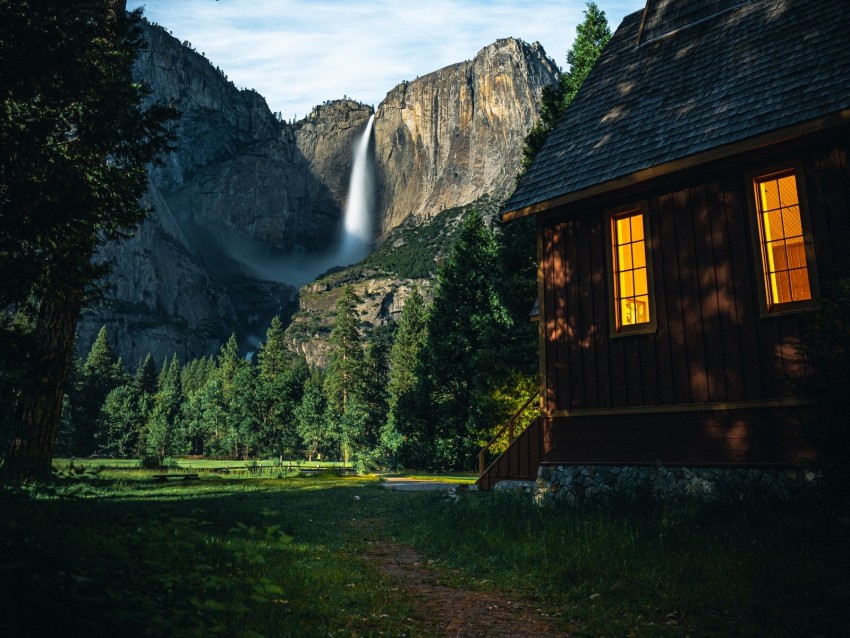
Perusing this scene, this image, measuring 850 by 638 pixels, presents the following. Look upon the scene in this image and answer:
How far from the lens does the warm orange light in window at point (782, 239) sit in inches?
366

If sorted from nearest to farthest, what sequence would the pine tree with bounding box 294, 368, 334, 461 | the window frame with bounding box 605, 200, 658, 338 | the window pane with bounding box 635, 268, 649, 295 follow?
1. the window frame with bounding box 605, 200, 658, 338
2. the window pane with bounding box 635, 268, 649, 295
3. the pine tree with bounding box 294, 368, 334, 461

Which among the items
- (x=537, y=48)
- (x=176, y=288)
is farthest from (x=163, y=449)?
(x=537, y=48)

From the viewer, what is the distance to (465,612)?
19.0 feet

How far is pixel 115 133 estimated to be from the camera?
443 inches

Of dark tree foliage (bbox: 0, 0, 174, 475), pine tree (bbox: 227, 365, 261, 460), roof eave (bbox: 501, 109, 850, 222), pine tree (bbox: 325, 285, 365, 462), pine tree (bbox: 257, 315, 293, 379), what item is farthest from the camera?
pine tree (bbox: 257, 315, 293, 379)

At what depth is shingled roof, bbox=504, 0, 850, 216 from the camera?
9508 millimetres

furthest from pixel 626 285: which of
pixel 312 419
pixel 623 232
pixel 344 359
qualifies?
pixel 344 359

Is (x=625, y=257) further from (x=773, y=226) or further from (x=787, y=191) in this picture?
(x=787, y=191)

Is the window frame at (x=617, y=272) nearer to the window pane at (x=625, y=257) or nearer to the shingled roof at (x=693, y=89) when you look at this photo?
the window pane at (x=625, y=257)

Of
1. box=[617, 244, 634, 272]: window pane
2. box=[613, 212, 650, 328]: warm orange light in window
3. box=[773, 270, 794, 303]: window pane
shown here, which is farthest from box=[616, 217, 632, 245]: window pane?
box=[773, 270, 794, 303]: window pane

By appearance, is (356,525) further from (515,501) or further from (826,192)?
(826,192)

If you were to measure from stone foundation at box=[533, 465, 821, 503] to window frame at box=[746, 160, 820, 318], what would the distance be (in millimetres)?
2335

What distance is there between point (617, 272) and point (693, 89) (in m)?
3.67

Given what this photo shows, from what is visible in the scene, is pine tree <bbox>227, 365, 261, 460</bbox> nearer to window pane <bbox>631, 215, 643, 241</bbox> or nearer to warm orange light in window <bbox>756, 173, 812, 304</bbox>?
window pane <bbox>631, 215, 643, 241</bbox>
